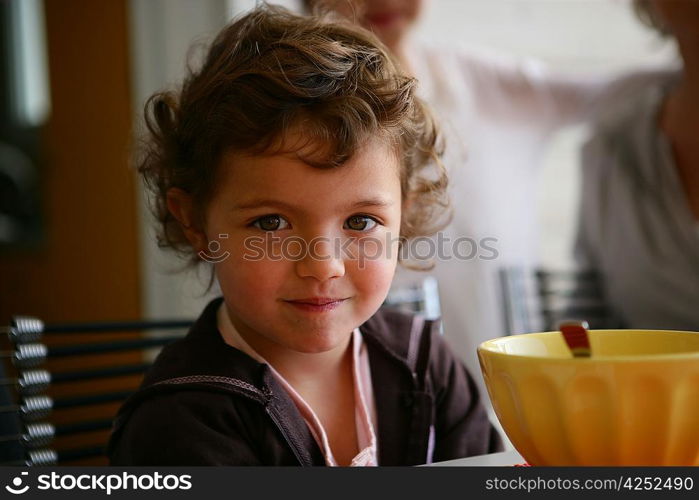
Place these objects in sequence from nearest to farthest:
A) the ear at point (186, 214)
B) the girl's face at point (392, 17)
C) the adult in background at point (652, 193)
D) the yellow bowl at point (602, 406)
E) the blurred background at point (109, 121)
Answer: the yellow bowl at point (602, 406) < the ear at point (186, 214) < the girl's face at point (392, 17) < the adult in background at point (652, 193) < the blurred background at point (109, 121)

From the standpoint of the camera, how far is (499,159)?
149cm

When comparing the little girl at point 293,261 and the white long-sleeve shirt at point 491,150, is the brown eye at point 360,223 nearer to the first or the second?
the little girl at point 293,261

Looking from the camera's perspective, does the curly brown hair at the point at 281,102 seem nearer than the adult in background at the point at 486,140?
Yes

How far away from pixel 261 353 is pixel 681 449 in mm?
376

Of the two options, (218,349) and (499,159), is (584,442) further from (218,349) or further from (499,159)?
(499,159)

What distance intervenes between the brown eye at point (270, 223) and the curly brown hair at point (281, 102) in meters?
0.05

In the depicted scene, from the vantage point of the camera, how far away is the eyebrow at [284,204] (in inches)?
Result: 24.3

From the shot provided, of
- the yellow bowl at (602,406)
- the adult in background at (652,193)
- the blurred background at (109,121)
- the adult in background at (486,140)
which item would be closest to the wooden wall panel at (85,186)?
the blurred background at (109,121)

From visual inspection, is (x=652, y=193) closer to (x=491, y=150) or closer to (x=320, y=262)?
(x=491, y=150)

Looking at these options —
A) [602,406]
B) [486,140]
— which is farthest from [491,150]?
[602,406]

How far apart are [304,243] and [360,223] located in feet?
0.20

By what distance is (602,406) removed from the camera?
431mm

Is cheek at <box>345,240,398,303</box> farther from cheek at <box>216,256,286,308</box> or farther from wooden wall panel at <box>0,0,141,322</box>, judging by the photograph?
wooden wall panel at <box>0,0,141,322</box>

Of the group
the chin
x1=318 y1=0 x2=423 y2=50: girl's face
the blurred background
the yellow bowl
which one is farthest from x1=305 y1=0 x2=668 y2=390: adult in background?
the yellow bowl
